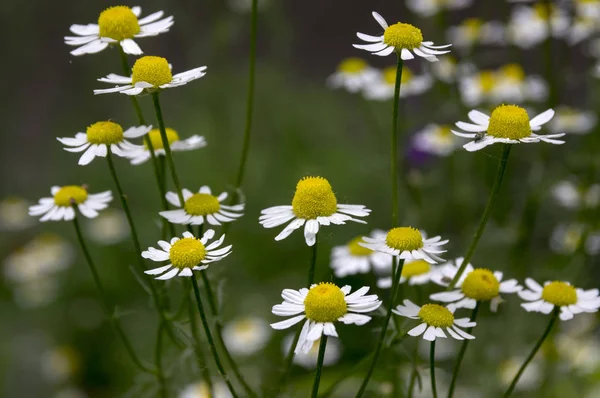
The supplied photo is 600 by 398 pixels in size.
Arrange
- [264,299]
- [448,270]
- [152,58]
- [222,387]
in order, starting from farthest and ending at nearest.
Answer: [264,299]
[222,387]
[448,270]
[152,58]

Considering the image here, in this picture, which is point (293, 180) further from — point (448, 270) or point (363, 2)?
point (448, 270)

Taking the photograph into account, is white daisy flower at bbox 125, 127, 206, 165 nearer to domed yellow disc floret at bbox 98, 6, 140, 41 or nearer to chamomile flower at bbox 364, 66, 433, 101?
domed yellow disc floret at bbox 98, 6, 140, 41

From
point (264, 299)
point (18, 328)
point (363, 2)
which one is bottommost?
point (18, 328)

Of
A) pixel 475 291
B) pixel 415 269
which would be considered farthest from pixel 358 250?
pixel 475 291

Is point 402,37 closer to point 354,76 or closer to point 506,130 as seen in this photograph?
point 506,130

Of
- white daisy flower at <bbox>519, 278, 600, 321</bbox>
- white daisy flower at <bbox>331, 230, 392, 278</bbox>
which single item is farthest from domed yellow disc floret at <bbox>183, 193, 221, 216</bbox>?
white daisy flower at <bbox>519, 278, 600, 321</bbox>

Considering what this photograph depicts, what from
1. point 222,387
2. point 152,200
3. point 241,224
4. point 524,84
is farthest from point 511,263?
point 152,200
